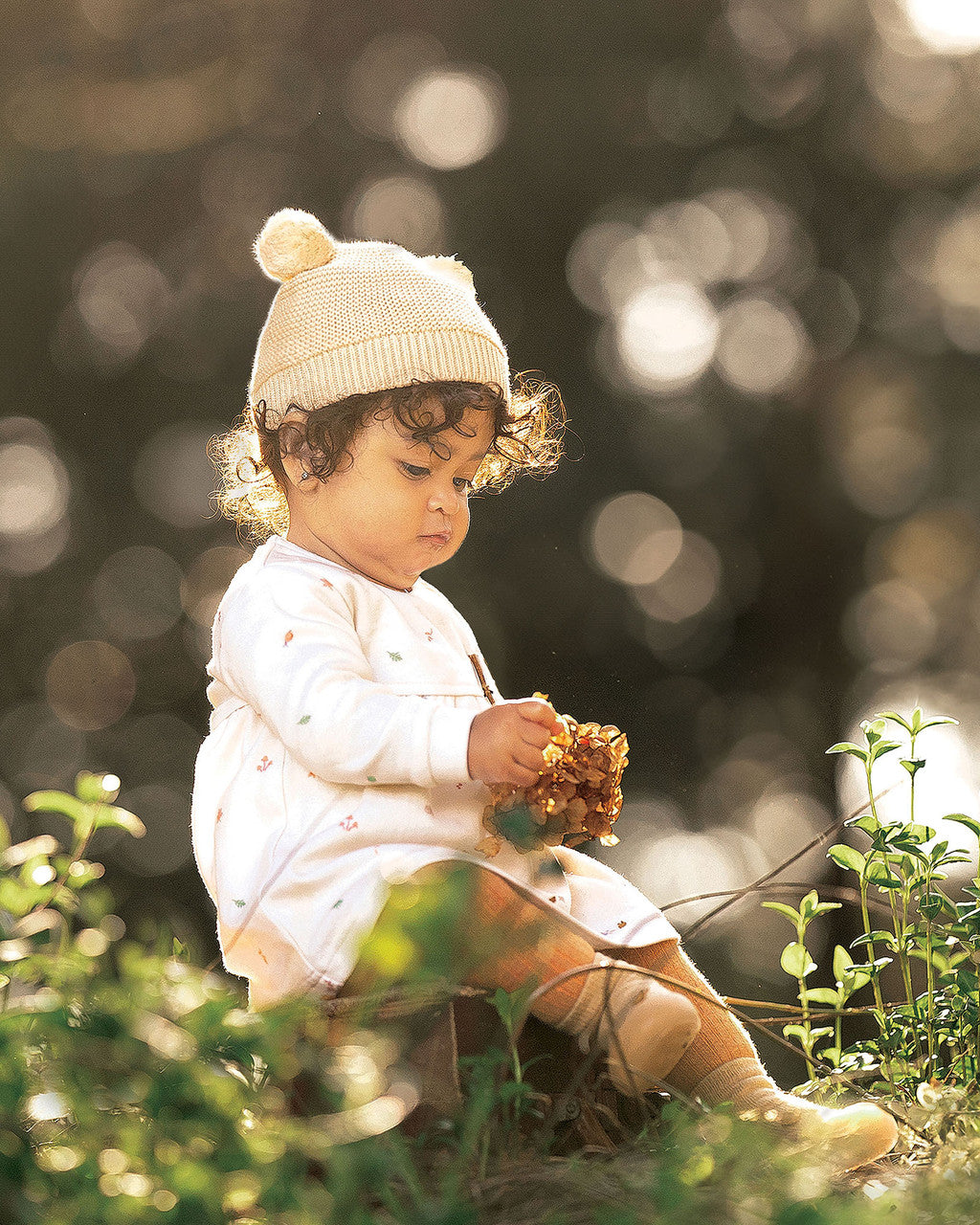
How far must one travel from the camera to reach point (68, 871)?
4.33ft

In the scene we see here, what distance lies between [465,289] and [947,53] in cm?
325

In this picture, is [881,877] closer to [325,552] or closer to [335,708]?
[335,708]

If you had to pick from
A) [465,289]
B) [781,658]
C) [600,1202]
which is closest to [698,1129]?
[600,1202]

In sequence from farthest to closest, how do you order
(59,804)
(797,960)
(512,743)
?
(797,960), (512,743), (59,804)

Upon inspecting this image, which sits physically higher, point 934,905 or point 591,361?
point 591,361

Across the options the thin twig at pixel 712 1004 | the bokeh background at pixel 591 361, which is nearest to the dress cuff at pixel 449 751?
the thin twig at pixel 712 1004

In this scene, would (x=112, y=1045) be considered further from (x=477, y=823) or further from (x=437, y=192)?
(x=437, y=192)

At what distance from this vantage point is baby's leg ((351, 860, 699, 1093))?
4.76 feet

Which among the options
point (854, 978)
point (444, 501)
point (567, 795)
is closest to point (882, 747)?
point (854, 978)

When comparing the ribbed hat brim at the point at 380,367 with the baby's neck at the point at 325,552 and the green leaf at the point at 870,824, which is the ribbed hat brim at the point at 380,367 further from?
the green leaf at the point at 870,824

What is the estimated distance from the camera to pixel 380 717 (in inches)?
65.3

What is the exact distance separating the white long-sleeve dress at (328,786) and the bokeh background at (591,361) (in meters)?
1.48

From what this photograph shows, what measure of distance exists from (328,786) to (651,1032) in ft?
1.77

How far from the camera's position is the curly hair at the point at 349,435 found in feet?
6.32
